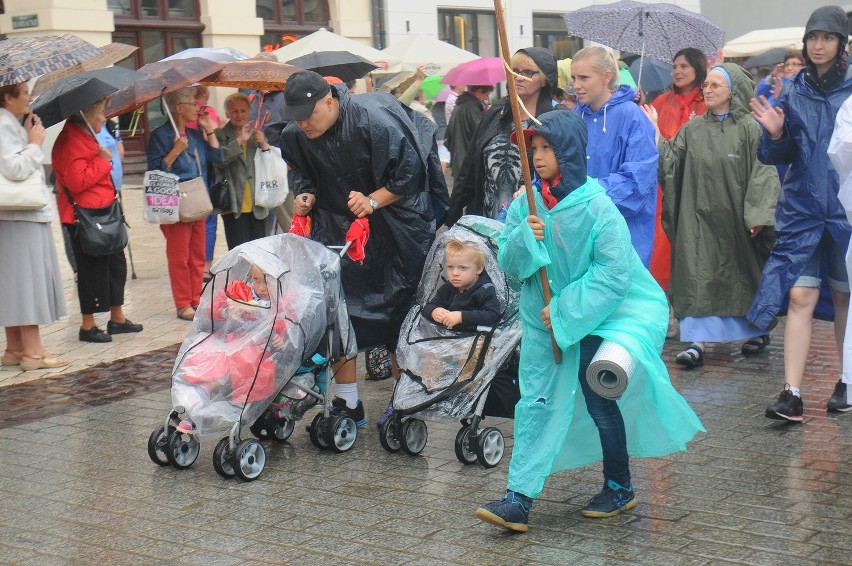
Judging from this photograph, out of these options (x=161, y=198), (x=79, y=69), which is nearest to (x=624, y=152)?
(x=161, y=198)

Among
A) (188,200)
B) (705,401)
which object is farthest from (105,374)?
(705,401)

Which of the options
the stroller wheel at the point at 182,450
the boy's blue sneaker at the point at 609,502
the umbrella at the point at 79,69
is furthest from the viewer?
the umbrella at the point at 79,69

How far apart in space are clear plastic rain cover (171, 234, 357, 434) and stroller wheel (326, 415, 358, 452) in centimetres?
31

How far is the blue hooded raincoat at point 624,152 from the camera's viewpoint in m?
6.80

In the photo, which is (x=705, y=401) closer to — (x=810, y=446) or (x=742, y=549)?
(x=810, y=446)

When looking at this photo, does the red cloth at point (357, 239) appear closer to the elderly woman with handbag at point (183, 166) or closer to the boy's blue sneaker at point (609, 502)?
the boy's blue sneaker at point (609, 502)

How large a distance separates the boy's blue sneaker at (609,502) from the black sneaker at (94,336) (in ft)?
17.0

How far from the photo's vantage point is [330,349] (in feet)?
19.6

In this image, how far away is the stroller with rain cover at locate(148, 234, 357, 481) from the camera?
560 cm

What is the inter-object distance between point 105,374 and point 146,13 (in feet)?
49.0

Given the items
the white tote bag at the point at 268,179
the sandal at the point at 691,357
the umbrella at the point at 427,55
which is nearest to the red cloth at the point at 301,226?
the sandal at the point at 691,357

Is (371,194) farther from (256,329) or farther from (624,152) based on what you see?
(624,152)

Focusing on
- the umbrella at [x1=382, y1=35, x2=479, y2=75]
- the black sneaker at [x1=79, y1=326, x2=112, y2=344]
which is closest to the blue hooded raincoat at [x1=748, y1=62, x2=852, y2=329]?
the black sneaker at [x1=79, y1=326, x2=112, y2=344]

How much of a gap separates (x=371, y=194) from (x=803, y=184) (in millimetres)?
2155
